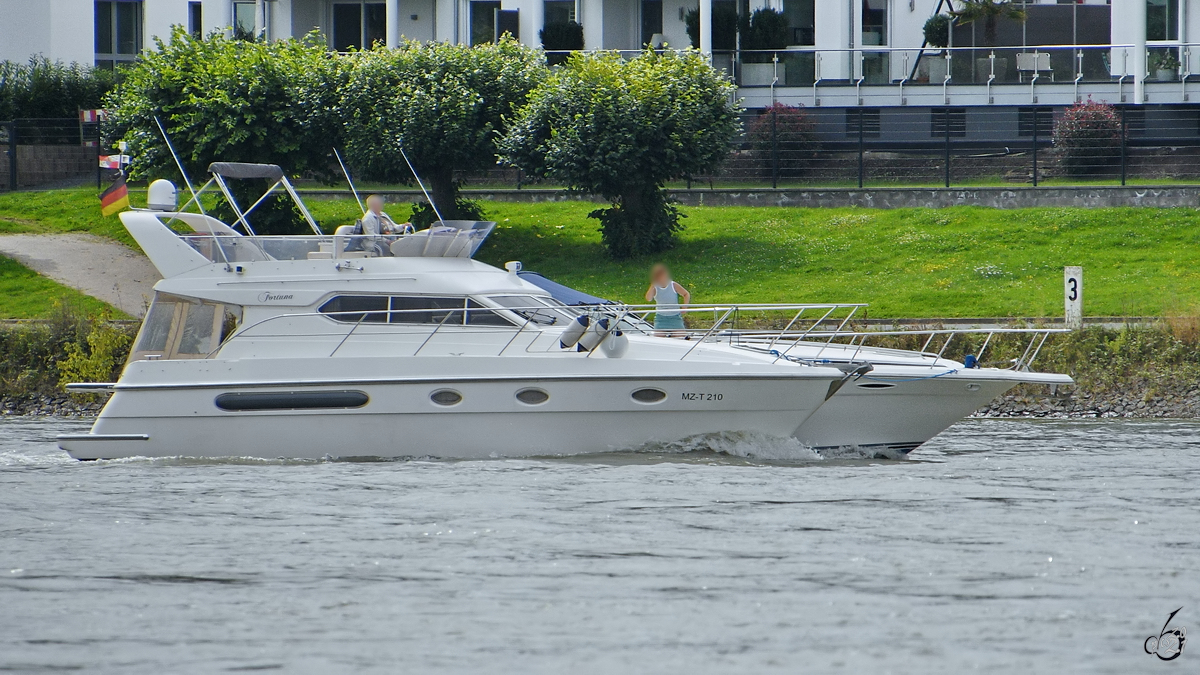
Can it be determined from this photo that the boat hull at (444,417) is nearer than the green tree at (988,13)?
Yes

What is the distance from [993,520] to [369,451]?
597cm

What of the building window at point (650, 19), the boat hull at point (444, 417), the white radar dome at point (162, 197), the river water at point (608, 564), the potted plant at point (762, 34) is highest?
the building window at point (650, 19)

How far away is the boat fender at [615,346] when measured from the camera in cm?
1362

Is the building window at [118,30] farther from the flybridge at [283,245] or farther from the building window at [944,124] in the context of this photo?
the flybridge at [283,245]

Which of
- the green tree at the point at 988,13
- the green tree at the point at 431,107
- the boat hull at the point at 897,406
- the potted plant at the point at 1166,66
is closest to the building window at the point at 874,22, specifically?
the green tree at the point at 988,13

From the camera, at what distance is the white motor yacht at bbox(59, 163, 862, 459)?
13.7 metres

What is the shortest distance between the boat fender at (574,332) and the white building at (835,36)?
1781 cm

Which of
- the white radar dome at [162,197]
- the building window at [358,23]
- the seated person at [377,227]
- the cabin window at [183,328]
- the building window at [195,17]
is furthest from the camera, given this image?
the building window at [195,17]

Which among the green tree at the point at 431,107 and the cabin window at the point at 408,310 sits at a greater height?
the green tree at the point at 431,107

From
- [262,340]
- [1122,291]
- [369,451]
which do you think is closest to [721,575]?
[369,451]

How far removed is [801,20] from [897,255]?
14067 millimetres

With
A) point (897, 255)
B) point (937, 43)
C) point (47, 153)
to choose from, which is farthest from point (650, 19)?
point (897, 255)

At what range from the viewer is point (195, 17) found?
42.3 metres

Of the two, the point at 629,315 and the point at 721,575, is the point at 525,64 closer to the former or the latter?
the point at 629,315
